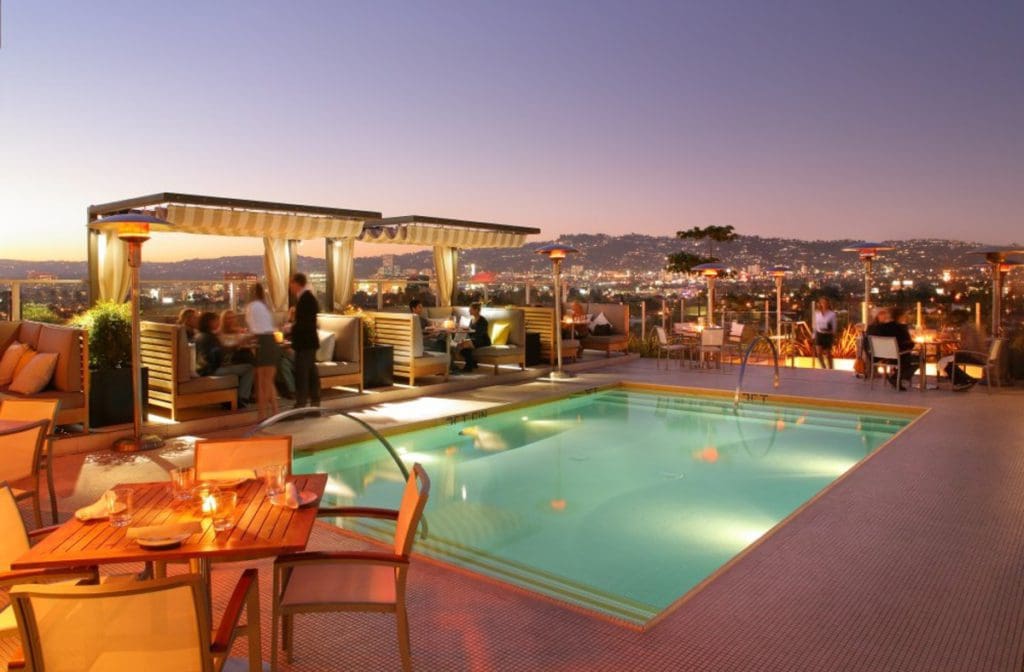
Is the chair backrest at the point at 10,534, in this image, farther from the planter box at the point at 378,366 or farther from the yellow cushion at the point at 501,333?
the yellow cushion at the point at 501,333

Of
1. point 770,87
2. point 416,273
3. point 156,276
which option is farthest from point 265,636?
point 770,87

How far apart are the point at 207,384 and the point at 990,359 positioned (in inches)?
407

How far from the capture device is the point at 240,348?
9000 millimetres

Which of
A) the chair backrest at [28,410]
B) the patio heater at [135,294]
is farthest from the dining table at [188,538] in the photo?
the patio heater at [135,294]

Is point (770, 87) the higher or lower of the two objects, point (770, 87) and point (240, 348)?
the higher

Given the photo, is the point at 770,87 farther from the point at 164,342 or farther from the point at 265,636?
the point at 265,636

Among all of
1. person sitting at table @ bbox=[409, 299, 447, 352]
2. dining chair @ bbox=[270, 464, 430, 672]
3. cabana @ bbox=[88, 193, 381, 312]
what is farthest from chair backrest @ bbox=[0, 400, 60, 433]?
person sitting at table @ bbox=[409, 299, 447, 352]

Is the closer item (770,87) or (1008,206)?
(770,87)

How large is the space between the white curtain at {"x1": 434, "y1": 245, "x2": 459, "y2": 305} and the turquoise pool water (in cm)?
517

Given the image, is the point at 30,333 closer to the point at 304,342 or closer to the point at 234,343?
the point at 234,343

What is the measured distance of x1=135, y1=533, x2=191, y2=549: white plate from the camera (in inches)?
105

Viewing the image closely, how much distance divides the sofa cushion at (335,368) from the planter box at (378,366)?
0.34 m

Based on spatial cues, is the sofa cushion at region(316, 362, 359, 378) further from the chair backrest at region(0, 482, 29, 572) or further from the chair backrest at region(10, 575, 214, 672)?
the chair backrest at region(10, 575, 214, 672)

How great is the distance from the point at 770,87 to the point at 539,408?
11.9m
